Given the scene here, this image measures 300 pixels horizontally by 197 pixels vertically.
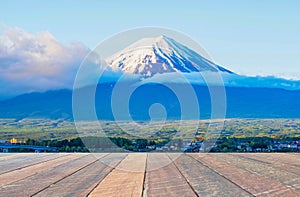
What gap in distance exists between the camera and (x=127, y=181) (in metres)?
4.33

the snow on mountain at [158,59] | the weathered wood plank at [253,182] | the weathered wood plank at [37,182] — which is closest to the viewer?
the weathered wood plank at [253,182]

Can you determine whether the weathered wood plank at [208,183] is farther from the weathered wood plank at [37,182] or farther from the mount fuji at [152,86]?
the mount fuji at [152,86]

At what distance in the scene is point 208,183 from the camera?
13.4 feet

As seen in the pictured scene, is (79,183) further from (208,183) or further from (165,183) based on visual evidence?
(208,183)

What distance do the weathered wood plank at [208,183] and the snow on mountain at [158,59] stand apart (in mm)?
3542

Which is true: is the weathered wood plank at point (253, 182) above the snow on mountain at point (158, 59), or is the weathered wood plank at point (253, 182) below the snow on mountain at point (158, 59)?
below

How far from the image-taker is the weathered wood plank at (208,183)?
3.54 meters

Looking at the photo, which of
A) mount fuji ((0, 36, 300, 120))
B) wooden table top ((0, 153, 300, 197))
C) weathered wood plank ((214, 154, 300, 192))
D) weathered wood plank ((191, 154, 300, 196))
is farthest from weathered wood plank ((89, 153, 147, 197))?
mount fuji ((0, 36, 300, 120))

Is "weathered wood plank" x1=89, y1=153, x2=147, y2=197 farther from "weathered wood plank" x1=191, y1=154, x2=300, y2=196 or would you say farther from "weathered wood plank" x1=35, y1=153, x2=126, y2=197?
"weathered wood plank" x1=191, y1=154, x2=300, y2=196

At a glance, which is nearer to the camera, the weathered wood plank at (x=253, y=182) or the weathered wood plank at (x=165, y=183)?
the weathered wood plank at (x=253, y=182)

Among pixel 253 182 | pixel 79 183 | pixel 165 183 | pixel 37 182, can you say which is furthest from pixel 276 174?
pixel 37 182

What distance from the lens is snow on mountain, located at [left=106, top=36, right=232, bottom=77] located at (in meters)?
9.17

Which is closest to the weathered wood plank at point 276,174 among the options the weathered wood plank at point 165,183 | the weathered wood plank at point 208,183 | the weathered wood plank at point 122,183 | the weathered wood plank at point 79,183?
the weathered wood plank at point 208,183

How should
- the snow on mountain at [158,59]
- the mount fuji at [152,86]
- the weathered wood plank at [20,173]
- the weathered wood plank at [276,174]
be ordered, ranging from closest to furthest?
the weathered wood plank at [276,174] → the weathered wood plank at [20,173] → the mount fuji at [152,86] → the snow on mountain at [158,59]
